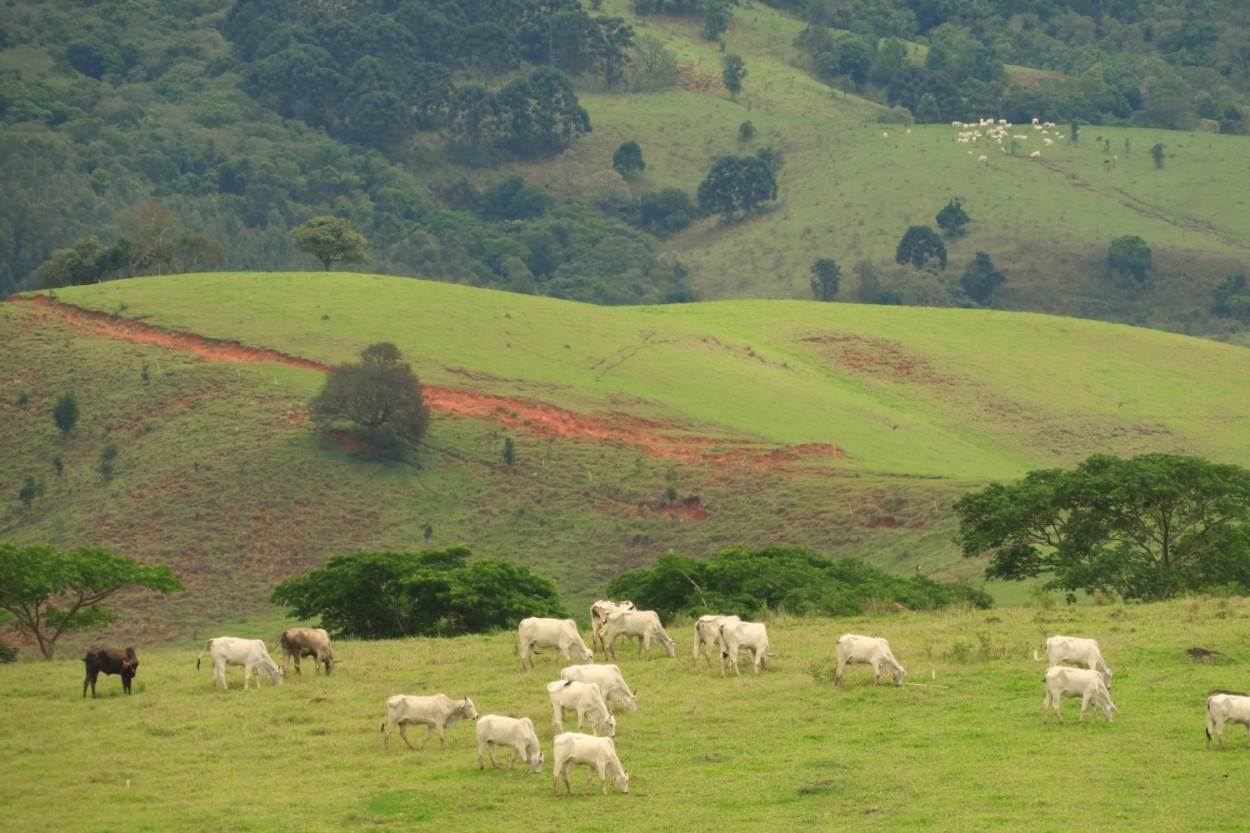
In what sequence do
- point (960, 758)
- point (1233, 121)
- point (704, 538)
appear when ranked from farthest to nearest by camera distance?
point (1233, 121)
point (704, 538)
point (960, 758)

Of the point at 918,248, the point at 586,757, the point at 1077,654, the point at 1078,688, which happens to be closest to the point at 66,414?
the point at 1077,654

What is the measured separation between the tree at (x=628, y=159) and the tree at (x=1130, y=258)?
45.7 m

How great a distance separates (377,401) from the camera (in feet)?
236

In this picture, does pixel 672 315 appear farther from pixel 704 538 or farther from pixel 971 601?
pixel 971 601

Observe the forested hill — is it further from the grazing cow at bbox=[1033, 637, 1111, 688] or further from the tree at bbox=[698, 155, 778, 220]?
the grazing cow at bbox=[1033, 637, 1111, 688]

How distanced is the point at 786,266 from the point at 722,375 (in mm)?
69885

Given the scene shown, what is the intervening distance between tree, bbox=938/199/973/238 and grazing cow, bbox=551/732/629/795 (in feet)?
436

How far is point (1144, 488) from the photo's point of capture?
40406 mm

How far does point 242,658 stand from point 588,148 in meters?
153

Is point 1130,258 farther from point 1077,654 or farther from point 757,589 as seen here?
point 1077,654

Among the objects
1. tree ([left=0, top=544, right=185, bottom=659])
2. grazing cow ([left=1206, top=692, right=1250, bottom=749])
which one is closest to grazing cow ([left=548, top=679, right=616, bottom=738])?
grazing cow ([left=1206, top=692, right=1250, bottom=749])

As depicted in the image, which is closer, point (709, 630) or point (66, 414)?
point (709, 630)

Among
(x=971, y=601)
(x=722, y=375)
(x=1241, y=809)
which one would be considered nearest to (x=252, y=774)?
(x=1241, y=809)

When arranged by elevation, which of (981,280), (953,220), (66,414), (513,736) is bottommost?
(66,414)
